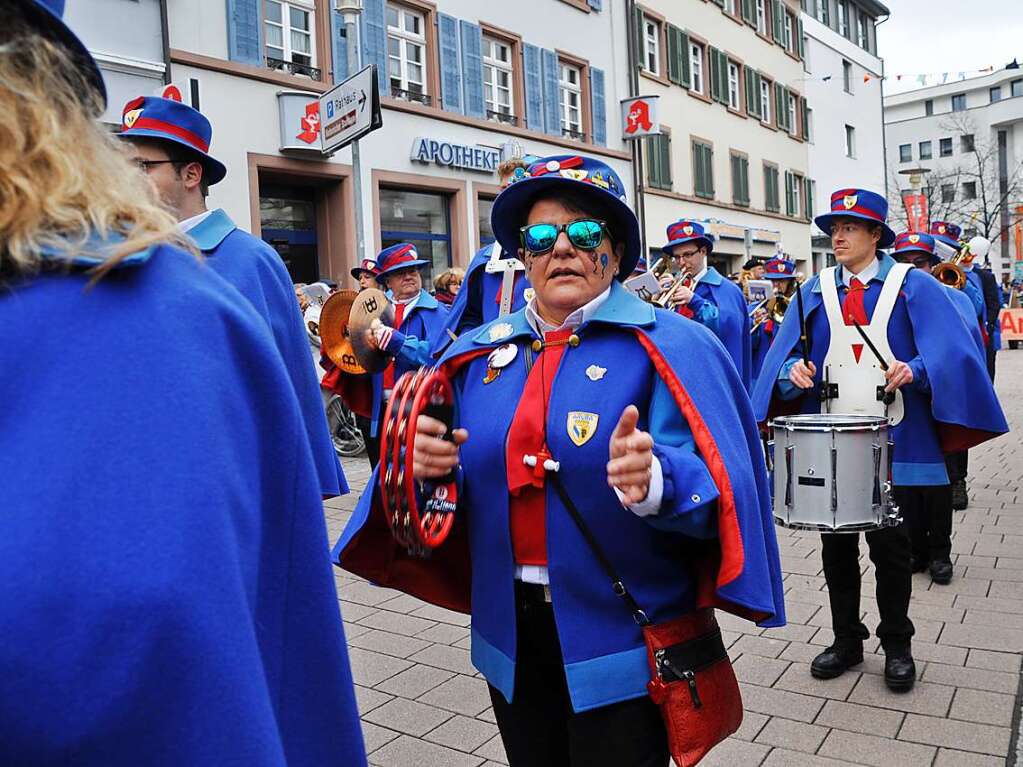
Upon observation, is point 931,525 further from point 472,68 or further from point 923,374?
point 472,68

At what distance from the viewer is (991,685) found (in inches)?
168

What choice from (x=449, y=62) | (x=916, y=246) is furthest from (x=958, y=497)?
(x=449, y=62)

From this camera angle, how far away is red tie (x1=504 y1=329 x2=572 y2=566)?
2355mm

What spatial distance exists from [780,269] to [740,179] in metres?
18.3

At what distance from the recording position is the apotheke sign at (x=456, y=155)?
17156 millimetres

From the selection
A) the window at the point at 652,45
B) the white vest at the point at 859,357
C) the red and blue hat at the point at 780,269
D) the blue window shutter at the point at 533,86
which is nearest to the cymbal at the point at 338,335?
the white vest at the point at 859,357

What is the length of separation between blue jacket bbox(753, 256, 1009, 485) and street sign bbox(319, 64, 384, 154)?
5303 mm

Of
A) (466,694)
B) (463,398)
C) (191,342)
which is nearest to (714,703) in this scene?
(463,398)

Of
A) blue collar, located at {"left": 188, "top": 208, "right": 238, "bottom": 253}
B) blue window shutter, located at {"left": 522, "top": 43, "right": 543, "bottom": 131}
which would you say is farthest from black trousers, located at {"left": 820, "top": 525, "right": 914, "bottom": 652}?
blue window shutter, located at {"left": 522, "top": 43, "right": 543, "bottom": 131}

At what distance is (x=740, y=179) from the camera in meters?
30.0

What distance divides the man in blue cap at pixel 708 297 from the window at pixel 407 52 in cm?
952

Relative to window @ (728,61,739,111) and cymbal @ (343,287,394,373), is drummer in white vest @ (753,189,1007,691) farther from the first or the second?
window @ (728,61,739,111)

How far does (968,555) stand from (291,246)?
38.6 feet

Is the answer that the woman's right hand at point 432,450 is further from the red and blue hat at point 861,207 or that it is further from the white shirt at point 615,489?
the red and blue hat at point 861,207
